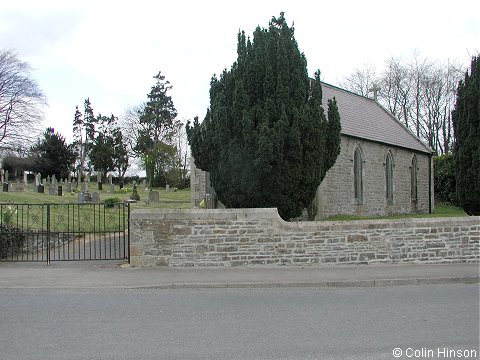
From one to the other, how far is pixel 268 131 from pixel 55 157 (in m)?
61.8

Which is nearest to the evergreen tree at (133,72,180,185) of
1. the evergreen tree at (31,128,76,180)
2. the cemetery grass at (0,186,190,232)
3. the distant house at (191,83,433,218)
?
the evergreen tree at (31,128,76,180)

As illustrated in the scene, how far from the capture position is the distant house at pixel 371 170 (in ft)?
66.4

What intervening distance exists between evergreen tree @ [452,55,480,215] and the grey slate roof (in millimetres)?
5405

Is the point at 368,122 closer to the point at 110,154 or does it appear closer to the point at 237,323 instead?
the point at 237,323

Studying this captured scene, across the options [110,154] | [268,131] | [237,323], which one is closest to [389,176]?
[268,131]

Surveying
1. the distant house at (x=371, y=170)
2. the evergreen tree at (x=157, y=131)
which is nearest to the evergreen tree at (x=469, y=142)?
the distant house at (x=371, y=170)

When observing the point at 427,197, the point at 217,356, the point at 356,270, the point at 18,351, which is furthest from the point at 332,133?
the point at 427,197

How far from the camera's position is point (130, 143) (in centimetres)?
6128

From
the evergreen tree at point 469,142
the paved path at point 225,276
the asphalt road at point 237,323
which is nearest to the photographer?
the asphalt road at point 237,323

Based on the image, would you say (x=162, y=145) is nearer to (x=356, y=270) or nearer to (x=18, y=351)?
(x=356, y=270)

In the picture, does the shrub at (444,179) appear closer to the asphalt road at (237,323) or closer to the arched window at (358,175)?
the arched window at (358,175)

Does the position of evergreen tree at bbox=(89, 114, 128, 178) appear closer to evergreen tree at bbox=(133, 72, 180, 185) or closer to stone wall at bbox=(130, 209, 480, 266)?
evergreen tree at bbox=(133, 72, 180, 185)

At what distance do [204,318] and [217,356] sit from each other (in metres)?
1.69

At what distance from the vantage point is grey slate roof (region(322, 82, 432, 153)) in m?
23.4
